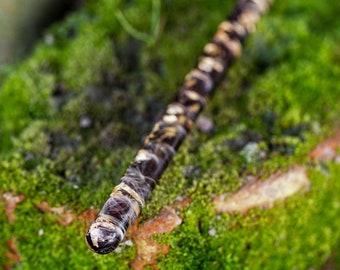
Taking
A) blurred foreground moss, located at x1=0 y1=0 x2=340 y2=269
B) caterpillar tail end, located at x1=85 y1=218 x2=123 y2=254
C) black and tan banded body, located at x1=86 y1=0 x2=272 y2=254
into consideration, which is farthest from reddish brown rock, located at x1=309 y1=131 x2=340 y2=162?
caterpillar tail end, located at x1=85 y1=218 x2=123 y2=254

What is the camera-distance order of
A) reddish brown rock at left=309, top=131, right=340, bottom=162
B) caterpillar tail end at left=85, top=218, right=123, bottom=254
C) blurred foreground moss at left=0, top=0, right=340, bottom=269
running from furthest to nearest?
reddish brown rock at left=309, top=131, right=340, bottom=162 < blurred foreground moss at left=0, top=0, right=340, bottom=269 < caterpillar tail end at left=85, top=218, right=123, bottom=254

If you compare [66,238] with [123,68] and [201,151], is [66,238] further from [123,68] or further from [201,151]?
[123,68]

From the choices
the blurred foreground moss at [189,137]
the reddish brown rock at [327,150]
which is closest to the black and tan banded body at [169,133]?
the blurred foreground moss at [189,137]

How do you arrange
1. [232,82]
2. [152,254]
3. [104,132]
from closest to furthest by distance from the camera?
[152,254]
[104,132]
[232,82]

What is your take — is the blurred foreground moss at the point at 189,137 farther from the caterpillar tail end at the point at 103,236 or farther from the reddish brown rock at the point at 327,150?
the caterpillar tail end at the point at 103,236

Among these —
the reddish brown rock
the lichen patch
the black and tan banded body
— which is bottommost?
the reddish brown rock

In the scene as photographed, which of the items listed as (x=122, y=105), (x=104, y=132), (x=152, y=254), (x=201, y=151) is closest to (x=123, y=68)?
(x=122, y=105)

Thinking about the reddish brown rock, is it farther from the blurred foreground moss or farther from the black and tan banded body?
the black and tan banded body
